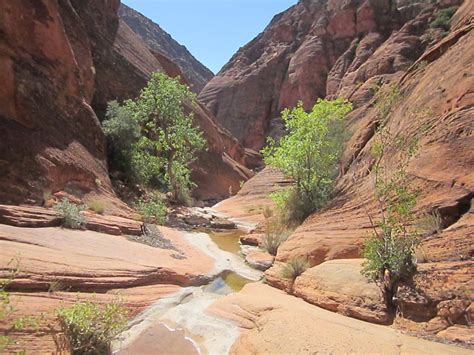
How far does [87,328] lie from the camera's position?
5004 mm

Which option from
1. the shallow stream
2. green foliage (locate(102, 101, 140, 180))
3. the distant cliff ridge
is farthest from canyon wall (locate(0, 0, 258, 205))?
the distant cliff ridge

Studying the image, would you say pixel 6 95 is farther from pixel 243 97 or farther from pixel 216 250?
pixel 243 97

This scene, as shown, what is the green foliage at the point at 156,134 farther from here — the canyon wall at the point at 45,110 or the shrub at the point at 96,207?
the shrub at the point at 96,207

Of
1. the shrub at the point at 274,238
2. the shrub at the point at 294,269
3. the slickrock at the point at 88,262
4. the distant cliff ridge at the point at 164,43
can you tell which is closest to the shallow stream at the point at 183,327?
the slickrock at the point at 88,262

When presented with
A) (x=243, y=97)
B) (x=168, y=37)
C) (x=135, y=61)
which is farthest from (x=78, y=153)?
(x=168, y=37)

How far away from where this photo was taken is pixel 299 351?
211 inches

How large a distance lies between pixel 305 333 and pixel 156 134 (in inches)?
914

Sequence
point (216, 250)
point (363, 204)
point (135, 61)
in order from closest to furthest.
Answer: point (363, 204) → point (216, 250) → point (135, 61)

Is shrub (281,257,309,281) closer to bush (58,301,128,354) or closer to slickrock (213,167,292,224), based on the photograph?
bush (58,301,128,354)

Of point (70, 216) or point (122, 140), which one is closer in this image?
point (70, 216)

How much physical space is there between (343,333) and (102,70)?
27978 millimetres

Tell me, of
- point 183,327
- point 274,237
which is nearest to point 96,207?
point 274,237

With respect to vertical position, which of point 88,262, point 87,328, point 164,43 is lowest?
point 87,328

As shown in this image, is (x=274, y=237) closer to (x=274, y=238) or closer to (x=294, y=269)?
(x=274, y=238)
